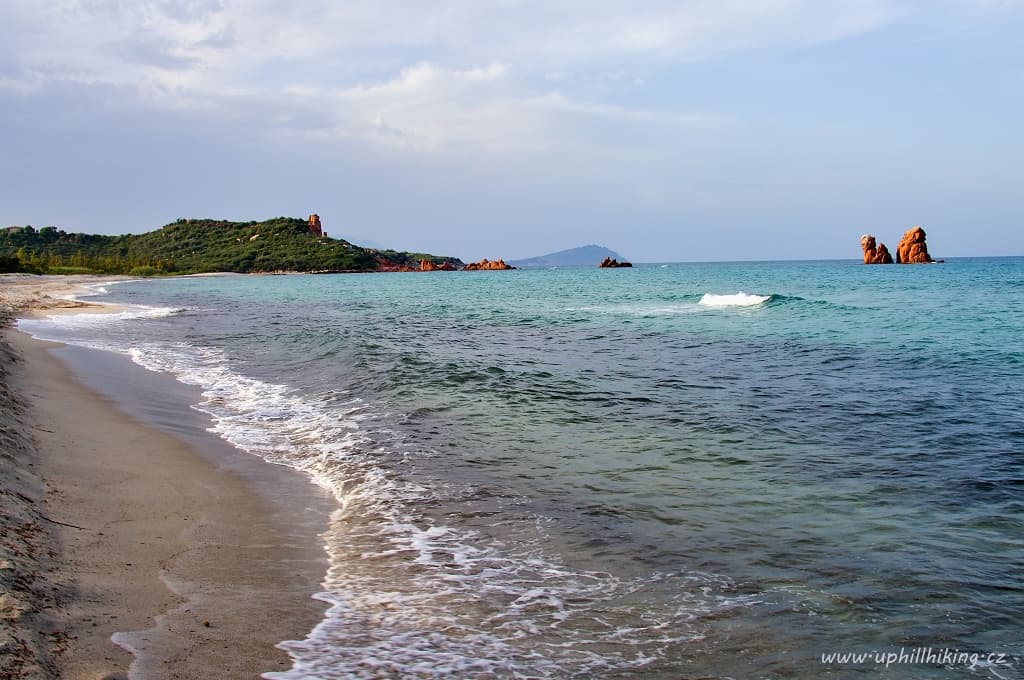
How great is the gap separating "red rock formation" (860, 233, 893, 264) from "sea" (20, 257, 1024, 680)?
121m

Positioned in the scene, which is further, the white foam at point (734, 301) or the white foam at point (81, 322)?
the white foam at point (734, 301)

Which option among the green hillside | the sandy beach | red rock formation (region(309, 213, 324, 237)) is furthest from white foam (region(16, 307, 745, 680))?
red rock formation (region(309, 213, 324, 237))

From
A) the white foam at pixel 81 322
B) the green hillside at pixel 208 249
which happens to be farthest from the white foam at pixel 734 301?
the green hillside at pixel 208 249

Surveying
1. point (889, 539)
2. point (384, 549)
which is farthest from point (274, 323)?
point (889, 539)

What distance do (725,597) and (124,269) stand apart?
134055 millimetres

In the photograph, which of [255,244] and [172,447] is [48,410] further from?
[255,244]

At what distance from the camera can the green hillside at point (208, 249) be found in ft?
451

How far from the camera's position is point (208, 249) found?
16438 cm

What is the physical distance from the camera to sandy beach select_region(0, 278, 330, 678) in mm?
4070

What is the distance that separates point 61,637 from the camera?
13.3ft

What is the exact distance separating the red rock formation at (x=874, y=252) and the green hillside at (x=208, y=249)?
108 metres

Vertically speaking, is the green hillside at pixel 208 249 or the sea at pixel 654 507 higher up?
the green hillside at pixel 208 249

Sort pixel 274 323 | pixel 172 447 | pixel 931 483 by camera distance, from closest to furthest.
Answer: pixel 931 483 → pixel 172 447 → pixel 274 323

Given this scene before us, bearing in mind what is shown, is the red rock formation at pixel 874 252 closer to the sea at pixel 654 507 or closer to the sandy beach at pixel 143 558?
the sea at pixel 654 507
